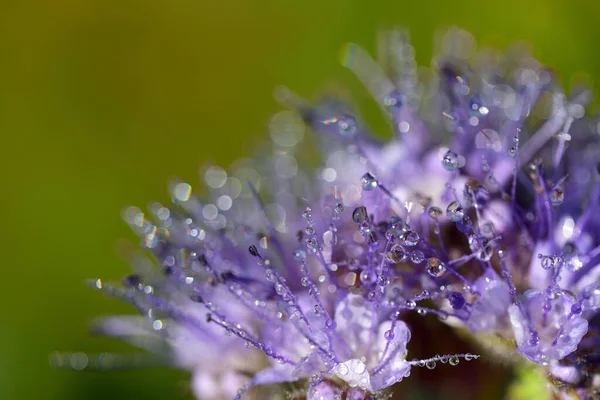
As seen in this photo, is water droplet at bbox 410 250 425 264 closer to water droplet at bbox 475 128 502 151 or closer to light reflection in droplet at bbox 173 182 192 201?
water droplet at bbox 475 128 502 151

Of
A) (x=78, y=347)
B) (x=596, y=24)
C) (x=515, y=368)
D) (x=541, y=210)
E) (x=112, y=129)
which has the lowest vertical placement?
(x=515, y=368)

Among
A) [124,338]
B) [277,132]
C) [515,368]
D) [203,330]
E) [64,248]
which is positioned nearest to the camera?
[515,368]

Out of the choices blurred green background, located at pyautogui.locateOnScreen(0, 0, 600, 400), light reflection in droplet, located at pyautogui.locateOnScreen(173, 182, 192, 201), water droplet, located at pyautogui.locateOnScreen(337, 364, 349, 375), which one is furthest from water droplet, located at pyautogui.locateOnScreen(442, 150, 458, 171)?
blurred green background, located at pyautogui.locateOnScreen(0, 0, 600, 400)

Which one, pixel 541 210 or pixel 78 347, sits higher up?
pixel 78 347

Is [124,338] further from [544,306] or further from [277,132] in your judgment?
[544,306]

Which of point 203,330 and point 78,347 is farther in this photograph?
point 78,347

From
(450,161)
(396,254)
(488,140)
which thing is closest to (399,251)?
(396,254)

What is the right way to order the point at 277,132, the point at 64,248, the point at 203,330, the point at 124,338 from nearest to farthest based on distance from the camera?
the point at 203,330 → the point at 124,338 → the point at 277,132 → the point at 64,248

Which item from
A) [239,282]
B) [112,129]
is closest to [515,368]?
[239,282]
